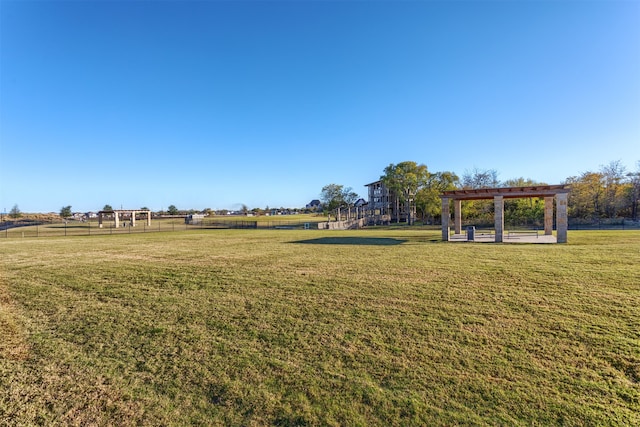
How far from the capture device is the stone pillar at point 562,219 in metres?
15.3

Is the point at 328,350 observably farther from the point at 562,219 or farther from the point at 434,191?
the point at 434,191

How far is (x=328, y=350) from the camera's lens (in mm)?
4160

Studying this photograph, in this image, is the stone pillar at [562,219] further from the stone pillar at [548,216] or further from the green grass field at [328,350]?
the green grass field at [328,350]

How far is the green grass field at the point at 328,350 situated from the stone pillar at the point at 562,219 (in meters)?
8.04

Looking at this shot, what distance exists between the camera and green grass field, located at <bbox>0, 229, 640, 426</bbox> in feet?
9.89

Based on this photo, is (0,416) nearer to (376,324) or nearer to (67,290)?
(376,324)

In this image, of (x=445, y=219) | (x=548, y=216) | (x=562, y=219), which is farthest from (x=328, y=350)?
(x=548, y=216)

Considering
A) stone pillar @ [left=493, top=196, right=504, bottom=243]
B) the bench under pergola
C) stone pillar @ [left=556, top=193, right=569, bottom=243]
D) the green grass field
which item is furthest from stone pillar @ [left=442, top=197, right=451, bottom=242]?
the green grass field

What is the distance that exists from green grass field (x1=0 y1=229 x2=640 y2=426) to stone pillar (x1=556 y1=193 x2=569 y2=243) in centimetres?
804

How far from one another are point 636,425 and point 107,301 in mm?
8704

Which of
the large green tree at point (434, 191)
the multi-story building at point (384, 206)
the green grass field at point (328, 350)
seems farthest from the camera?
the multi-story building at point (384, 206)

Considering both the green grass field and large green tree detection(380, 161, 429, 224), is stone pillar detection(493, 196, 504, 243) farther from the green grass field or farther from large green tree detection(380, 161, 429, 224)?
large green tree detection(380, 161, 429, 224)

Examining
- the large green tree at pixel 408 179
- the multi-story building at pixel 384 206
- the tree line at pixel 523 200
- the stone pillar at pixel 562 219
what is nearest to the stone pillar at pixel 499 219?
the stone pillar at pixel 562 219

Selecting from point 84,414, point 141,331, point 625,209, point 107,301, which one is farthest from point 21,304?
point 625,209
